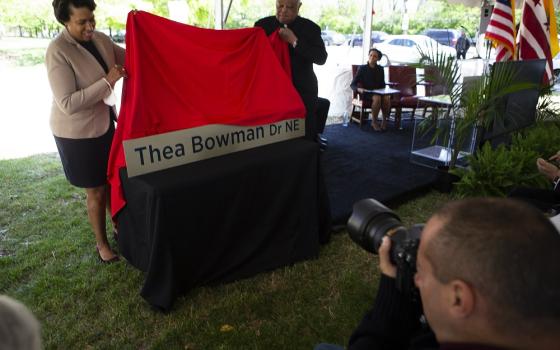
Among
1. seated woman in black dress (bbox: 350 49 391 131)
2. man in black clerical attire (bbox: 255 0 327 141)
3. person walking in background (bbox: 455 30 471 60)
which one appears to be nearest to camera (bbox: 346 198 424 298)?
man in black clerical attire (bbox: 255 0 327 141)

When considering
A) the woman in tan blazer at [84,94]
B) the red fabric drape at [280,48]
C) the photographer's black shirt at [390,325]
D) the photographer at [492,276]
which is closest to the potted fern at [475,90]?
the red fabric drape at [280,48]

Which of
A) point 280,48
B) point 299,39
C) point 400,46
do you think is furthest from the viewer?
point 400,46

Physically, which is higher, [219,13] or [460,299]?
[219,13]

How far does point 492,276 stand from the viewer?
0.64 m

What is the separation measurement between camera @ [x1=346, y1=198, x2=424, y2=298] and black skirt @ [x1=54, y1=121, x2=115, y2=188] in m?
1.74

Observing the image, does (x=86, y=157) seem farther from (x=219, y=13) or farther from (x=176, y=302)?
(x=219, y=13)

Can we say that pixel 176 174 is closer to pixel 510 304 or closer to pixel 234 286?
pixel 234 286

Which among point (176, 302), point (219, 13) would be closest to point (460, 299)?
point (176, 302)

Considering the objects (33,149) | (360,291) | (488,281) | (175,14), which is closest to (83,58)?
(360,291)

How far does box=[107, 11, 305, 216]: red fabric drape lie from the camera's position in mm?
2041

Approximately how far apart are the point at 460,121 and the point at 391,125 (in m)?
2.96

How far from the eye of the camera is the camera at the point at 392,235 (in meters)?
0.86

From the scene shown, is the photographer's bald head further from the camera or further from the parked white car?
the parked white car

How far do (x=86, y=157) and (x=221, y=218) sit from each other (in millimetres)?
868
